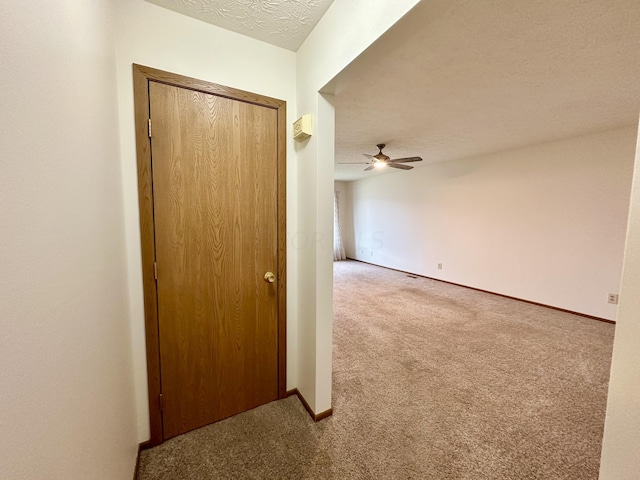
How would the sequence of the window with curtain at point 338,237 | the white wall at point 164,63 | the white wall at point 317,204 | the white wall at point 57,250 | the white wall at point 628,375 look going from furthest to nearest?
the window with curtain at point 338,237 < the white wall at point 317,204 < the white wall at point 164,63 < the white wall at point 628,375 < the white wall at point 57,250

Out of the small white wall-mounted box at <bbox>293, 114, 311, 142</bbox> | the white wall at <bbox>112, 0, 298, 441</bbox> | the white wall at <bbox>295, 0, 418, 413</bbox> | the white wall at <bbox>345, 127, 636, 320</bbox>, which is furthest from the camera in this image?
the white wall at <bbox>345, 127, 636, 320</bbox>

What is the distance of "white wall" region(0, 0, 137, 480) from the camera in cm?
42

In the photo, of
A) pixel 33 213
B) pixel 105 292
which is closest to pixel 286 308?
pixel 105 292

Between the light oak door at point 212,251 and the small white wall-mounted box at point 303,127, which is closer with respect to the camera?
the light oak door at point 212,251

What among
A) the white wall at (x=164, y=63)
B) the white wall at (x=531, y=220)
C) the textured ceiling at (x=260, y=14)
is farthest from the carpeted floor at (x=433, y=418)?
the textured ceiling at (x=260, y=14)

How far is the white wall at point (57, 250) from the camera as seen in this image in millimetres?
425

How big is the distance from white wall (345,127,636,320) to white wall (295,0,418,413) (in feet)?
12.6

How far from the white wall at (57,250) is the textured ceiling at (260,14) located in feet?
1.53

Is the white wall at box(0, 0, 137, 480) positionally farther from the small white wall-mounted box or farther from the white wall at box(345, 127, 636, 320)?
the white wall at box(345, 127, 636, 320)

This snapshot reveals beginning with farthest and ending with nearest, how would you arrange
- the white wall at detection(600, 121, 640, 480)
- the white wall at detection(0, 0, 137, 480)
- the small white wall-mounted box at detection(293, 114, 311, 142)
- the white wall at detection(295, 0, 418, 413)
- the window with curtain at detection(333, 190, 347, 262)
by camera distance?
the window with curtain at detection(333, 190, 347, 262) → the small white wall-mounted box at detection(293, 114, 311, 142) → the white wall at detection(295, 0, 418, 413) → the white wall at detection(600, 121, 640, 480) → the white wall at detection(0, 0, 137, 480)

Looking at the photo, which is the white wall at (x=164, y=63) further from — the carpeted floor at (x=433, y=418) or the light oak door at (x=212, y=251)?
the carpeted floor at (x=433, y=418)

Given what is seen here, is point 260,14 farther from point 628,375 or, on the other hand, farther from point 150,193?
point 628,375

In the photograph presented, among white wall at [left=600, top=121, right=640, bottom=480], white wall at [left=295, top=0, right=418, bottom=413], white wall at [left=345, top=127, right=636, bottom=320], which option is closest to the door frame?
white wall at [left=295, top=0, right=418, bottom=413]

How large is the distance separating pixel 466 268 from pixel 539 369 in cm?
264
